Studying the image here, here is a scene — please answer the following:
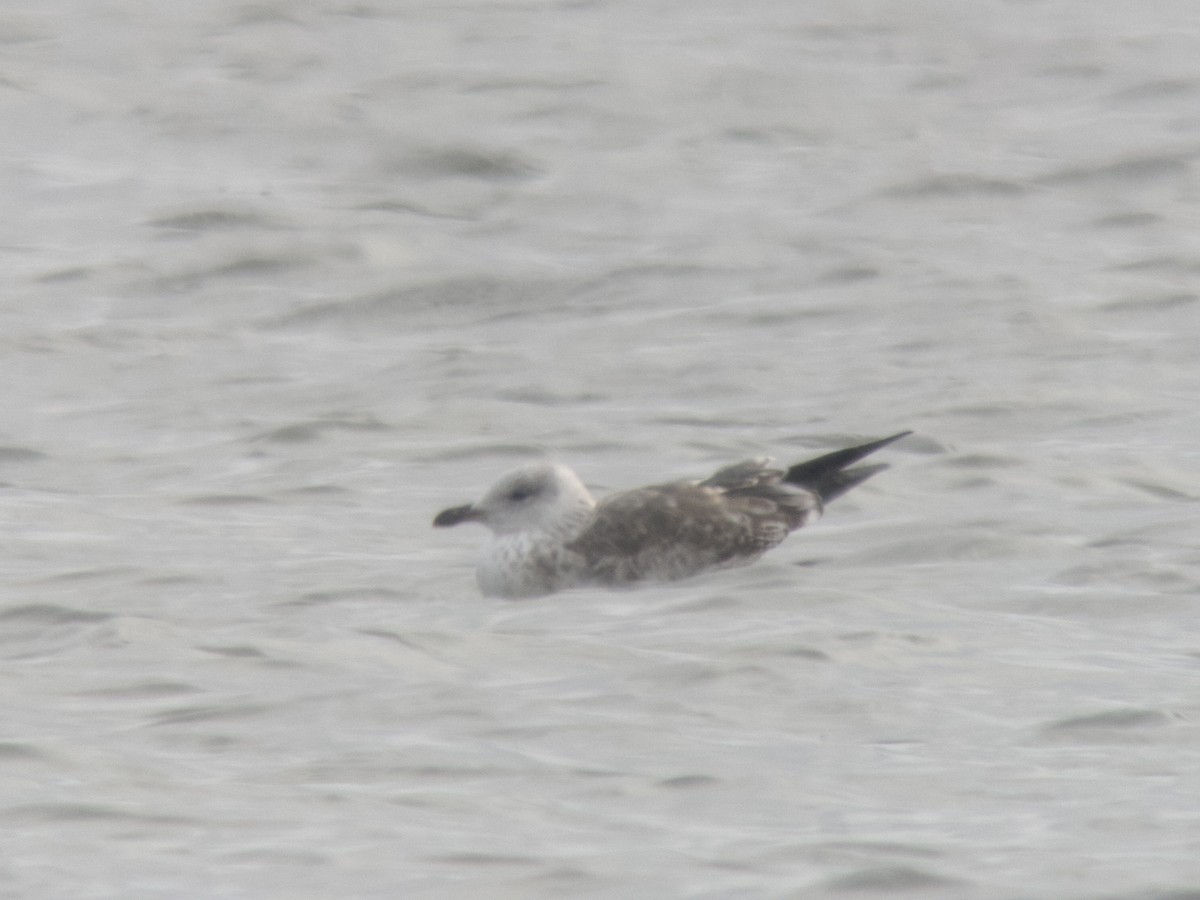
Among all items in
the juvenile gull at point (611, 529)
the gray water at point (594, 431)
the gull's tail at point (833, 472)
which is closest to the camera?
the gray water at point (594, 431)

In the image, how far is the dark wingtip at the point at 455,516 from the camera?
438 inches

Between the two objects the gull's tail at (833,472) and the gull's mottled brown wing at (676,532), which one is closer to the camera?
the gull's mottled brown wing at (676,532)

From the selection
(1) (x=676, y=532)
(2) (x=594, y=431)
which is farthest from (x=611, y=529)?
(2) (x=594, y=431)

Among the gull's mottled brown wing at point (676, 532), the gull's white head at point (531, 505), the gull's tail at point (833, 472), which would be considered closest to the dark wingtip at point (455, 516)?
the gull's white head at point (531, 505)

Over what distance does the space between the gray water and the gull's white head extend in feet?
1.08

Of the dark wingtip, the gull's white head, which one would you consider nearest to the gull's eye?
the gull's white head

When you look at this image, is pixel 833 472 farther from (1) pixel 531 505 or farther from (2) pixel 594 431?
(2) pixel 594 431

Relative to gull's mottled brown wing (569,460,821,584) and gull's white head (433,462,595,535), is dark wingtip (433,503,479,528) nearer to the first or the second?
gull's white head (433,462,595,535)

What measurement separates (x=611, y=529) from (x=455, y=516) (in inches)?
22.8

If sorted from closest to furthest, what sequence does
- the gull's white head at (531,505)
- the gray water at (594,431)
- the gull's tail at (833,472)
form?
the gray water at (594,431) < the gull's white head at (531,505) < the gull's tail at (833,472)

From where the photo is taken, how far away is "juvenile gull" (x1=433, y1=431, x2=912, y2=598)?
11047mm

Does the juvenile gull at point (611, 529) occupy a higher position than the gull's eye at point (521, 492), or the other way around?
the gull's eye at point (521, 492)

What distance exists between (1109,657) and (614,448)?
15.0 feet

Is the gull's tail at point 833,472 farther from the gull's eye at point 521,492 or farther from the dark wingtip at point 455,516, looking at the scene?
the dark wingtip at point 455,516
